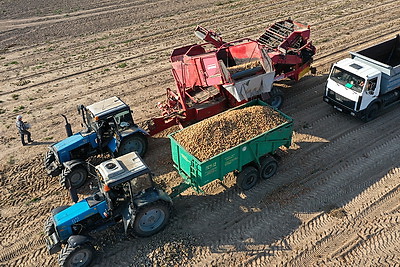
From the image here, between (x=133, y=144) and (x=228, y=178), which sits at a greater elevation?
(x=133, y=144)

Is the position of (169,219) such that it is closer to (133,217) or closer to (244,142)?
(133,217)

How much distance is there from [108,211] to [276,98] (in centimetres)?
845

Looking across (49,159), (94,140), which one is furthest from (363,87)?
(49,159)

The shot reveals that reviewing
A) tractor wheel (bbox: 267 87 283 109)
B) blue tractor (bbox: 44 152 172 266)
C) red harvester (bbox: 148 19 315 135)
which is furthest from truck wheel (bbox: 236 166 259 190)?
tractor wheel (bbox: 267 87 283 109)

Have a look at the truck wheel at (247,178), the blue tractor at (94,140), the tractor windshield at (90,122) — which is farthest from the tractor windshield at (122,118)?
the truck wheel at (247,178)

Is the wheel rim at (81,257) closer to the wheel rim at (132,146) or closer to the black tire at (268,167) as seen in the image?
the wheel rim at (132,146)

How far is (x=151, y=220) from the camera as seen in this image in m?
9.67

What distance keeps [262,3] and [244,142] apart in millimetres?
20171

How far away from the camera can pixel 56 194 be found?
11312 mm

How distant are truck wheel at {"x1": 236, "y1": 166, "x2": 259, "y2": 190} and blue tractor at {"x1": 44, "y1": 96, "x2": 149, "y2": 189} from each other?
3607mm

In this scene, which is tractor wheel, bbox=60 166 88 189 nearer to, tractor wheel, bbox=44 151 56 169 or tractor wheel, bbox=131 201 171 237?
tractor wheel, bbox=44 151 56 169

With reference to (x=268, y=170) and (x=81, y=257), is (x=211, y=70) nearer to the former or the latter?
A: (x=268, y=170)

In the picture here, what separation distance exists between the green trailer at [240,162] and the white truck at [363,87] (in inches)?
143

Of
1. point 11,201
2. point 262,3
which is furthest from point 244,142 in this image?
point 262,3
